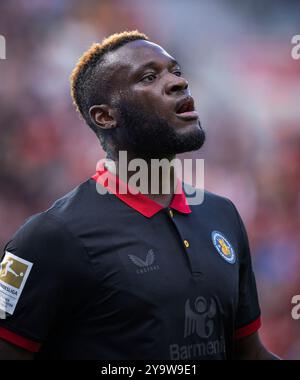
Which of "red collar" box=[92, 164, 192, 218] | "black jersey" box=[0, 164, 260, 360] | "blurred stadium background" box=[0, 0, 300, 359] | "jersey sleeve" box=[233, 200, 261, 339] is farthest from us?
"blurred stadium background" box=[0, 0, 300, 359]

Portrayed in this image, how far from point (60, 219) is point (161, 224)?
322 millimetres

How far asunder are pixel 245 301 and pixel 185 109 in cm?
70

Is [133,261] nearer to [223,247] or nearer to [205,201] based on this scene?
[223,247]

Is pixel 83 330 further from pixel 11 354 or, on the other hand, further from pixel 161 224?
pixel 161 224

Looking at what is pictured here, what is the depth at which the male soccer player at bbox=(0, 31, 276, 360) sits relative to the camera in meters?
1.88

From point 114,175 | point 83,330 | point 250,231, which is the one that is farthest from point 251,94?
point 83,330

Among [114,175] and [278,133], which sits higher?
[114,175]

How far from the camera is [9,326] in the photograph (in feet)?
6.20

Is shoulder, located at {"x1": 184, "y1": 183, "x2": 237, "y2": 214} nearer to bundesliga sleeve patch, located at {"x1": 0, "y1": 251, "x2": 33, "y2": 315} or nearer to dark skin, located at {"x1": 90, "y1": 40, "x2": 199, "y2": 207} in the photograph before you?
dark skin, located at {"x1": 90, "y1": 40, "x2": 199, "y2": 207}

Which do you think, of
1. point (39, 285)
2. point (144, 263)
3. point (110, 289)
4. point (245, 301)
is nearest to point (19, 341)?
point (39, 285)

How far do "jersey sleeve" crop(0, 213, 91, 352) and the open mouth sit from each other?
55cm

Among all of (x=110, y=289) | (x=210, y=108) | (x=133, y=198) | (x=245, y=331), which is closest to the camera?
(x=110, y=289)

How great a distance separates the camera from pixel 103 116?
7.48 feet

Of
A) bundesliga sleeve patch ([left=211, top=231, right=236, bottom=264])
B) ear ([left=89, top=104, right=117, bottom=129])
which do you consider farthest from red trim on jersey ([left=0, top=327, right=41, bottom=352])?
ear ([left=89, top=104, right=117, bottom=129])
